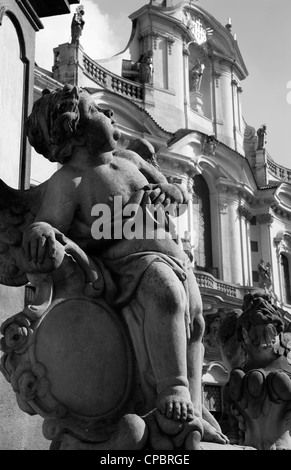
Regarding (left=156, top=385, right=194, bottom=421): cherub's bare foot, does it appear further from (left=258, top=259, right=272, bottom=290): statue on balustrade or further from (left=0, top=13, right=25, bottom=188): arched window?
(left=258, top=259, right=272, bottom=290): statue on balustrade

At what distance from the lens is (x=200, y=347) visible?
9.87 ft

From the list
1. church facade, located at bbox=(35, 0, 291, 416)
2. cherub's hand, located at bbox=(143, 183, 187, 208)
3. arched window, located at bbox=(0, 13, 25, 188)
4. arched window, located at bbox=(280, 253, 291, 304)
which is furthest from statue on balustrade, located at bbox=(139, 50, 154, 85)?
cherub's hand, located at bbox=(143, 183, 187, 208)

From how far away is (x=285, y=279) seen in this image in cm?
2603

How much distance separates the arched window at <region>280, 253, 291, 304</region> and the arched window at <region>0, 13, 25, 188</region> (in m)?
21.6

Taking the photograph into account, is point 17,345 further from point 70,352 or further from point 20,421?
point 20,421

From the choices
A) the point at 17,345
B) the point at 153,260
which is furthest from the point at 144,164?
the point at 17,345

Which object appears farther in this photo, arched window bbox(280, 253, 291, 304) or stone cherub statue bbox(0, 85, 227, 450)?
arched window bbox(280, 253, 291, 304)

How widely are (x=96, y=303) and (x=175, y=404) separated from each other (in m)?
0.50

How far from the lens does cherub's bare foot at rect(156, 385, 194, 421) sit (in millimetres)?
2521

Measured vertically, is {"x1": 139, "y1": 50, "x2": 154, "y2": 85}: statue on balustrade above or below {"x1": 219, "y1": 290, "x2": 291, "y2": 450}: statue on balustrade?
above

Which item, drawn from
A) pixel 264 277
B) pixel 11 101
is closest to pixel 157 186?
pixel 11 101

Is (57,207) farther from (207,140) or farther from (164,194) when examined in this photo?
(207,140)
